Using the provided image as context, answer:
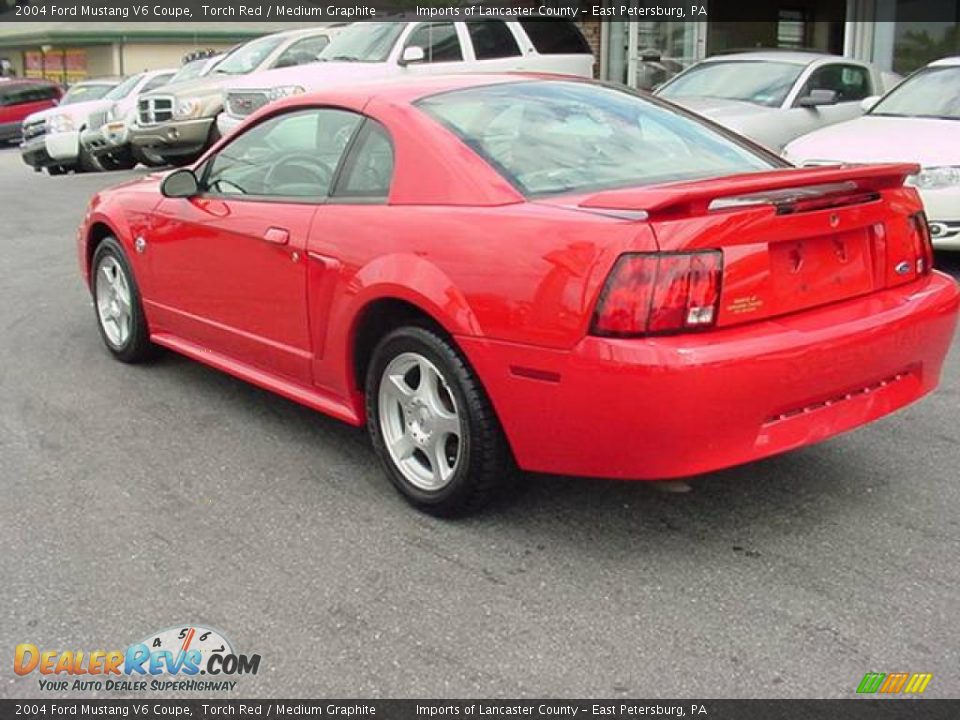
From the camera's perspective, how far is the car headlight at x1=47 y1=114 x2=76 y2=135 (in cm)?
1734

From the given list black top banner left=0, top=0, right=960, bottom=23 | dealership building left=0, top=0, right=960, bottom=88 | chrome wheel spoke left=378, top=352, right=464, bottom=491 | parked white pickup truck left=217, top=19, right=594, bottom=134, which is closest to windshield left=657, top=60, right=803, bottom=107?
parked white pickup truck left=217, top=19, right=594, bottom=134

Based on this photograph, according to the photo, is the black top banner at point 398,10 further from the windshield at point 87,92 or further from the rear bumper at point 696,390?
the rear bumper at point 696,390

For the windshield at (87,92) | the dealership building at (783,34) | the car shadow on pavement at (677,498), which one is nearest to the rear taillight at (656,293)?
the car shadow on pavement at (677,498)

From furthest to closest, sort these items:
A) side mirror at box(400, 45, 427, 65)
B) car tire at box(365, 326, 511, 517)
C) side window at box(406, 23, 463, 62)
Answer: side window at box(406, 23, 463, 62), side mirror at box(400, 45, 427, 65), car tire at box(365, 326, 511, 517)

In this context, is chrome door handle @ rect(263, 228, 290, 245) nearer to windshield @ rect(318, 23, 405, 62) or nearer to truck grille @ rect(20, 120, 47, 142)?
windshield @ rect(318, 23, 405, 62)

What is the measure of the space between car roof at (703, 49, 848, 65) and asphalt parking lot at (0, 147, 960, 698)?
639cm

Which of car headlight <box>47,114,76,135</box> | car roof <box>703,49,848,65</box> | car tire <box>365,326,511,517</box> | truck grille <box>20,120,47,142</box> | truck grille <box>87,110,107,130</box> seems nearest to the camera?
car tire <box>365,326,511,517</box>

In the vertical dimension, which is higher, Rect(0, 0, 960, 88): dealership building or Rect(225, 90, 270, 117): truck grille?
Rect(0, 0, 960, 88): dealership building

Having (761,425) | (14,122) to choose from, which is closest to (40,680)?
(761,425)

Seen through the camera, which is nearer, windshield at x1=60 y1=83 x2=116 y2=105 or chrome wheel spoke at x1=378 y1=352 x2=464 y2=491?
chrome wheel spoke at x1=378 y1=352 x2=464 y2=491

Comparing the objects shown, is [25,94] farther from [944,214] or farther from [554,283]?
[554,283]

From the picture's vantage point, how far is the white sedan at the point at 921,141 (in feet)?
22.6

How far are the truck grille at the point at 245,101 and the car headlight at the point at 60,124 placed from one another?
6.61 metres

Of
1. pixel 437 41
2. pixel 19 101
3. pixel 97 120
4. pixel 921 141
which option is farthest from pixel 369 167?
pixel 19 101
